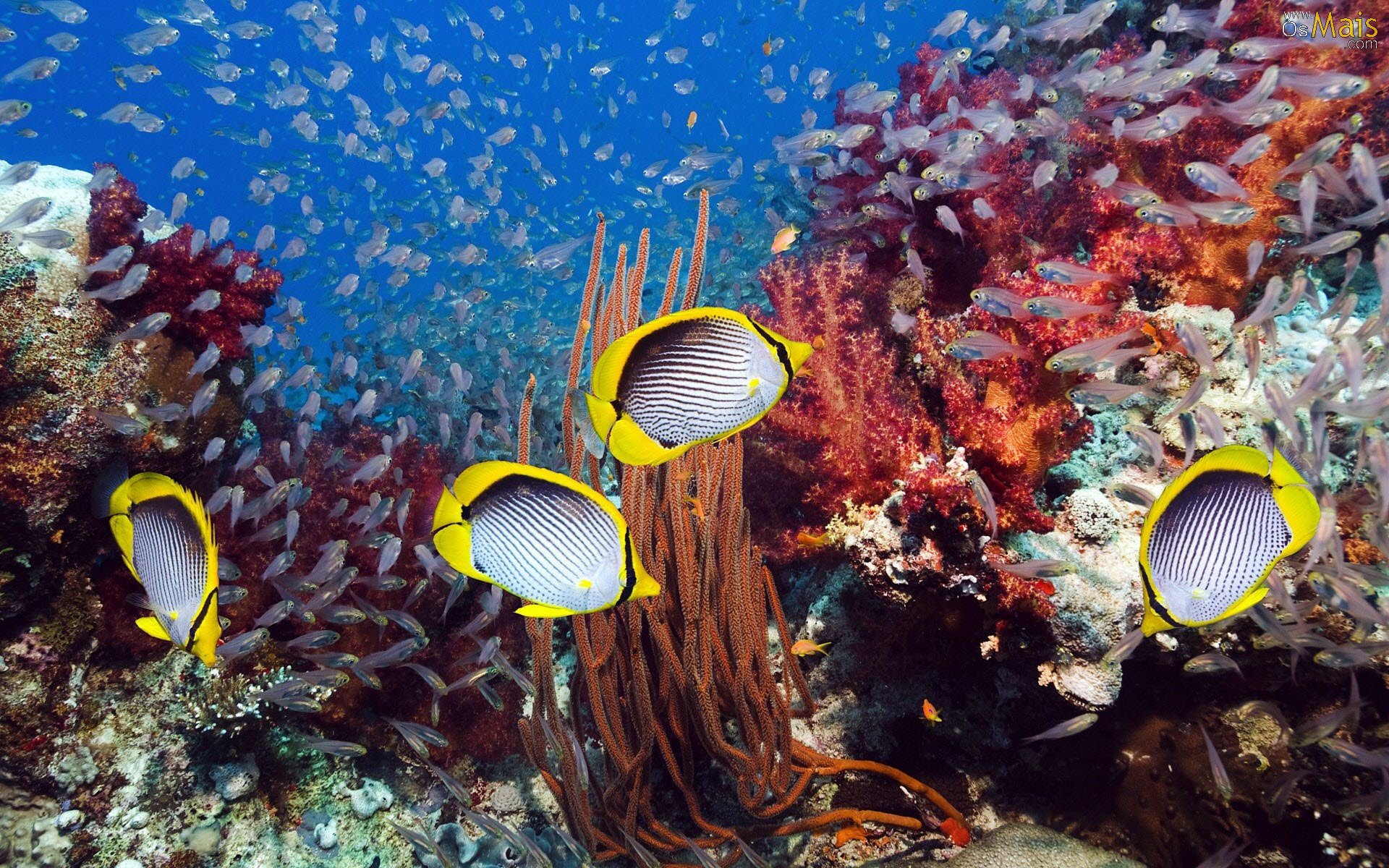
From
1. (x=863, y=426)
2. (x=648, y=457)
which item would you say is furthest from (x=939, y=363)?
(x=648, y=457)

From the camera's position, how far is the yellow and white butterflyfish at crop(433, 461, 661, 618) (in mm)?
1504

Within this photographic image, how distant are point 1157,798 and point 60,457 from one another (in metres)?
6.04

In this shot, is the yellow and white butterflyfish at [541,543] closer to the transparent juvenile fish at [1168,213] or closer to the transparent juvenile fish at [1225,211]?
the transparent juvenile fish at [1168,213]

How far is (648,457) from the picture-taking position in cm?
146

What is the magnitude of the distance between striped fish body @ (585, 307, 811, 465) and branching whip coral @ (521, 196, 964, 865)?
1511 millimetres

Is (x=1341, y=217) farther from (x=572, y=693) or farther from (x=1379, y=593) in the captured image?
(x=572, y=693)

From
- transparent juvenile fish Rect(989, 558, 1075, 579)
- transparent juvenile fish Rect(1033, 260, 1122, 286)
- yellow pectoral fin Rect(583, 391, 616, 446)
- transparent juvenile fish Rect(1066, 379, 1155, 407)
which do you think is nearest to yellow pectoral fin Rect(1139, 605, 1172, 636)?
transparent juvenile fish Rect(989, 558, 1075, 579)

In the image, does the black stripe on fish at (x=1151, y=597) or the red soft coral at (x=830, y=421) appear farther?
the red soft coral at (x=830, y=421)

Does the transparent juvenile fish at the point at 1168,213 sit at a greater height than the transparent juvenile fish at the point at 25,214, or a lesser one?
greater

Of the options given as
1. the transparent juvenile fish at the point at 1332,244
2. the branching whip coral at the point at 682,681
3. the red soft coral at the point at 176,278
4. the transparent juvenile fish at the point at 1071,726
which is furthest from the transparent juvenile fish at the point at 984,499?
the red soft coral at the point at 176,278

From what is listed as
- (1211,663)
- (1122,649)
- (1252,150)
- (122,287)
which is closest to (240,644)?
(122,287)

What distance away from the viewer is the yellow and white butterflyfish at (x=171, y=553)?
199 centimetres

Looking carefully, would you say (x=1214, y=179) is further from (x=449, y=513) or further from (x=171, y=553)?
(x=171, y=553)

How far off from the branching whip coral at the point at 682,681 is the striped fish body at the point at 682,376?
1.51 m
